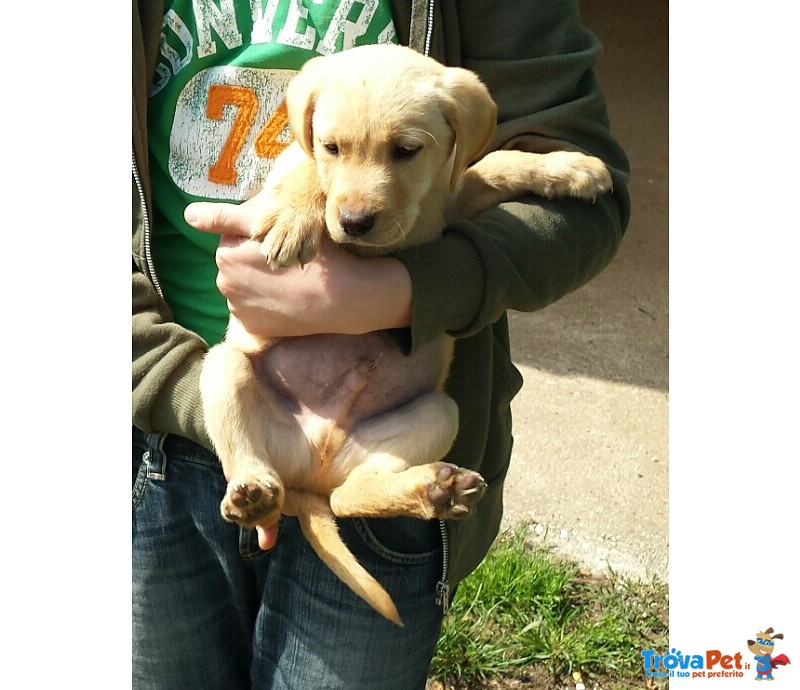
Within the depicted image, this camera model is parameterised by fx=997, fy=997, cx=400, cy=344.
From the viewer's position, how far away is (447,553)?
2.01 m

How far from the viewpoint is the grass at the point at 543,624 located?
11.0ft

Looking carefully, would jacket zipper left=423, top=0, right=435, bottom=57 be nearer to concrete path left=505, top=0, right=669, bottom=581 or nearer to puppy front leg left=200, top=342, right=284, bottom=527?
puppy front leg left=200, top=342, right=284, bottom=527

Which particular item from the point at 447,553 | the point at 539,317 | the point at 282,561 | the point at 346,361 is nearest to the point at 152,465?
the point at 282,561

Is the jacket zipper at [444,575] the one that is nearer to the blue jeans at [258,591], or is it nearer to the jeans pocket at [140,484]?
the blue jeans at [258,591]

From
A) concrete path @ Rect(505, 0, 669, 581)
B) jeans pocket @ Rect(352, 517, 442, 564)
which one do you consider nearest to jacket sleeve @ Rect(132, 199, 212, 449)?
jeans pocket @ Rect(352, 517, 442, 564)

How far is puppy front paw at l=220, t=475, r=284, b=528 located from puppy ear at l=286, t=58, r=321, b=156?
25.9 inches

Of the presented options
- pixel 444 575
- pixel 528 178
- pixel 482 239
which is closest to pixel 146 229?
pixel 482 239

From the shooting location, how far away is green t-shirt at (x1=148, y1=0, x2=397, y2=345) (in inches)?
78.2

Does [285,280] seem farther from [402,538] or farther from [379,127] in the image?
[402,538]

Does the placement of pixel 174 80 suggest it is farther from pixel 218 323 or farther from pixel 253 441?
pixel 253 441

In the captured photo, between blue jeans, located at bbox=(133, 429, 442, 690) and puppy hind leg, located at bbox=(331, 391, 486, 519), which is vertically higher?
puppy hind leg, located at bbox=(331, 391, 486, 519)
